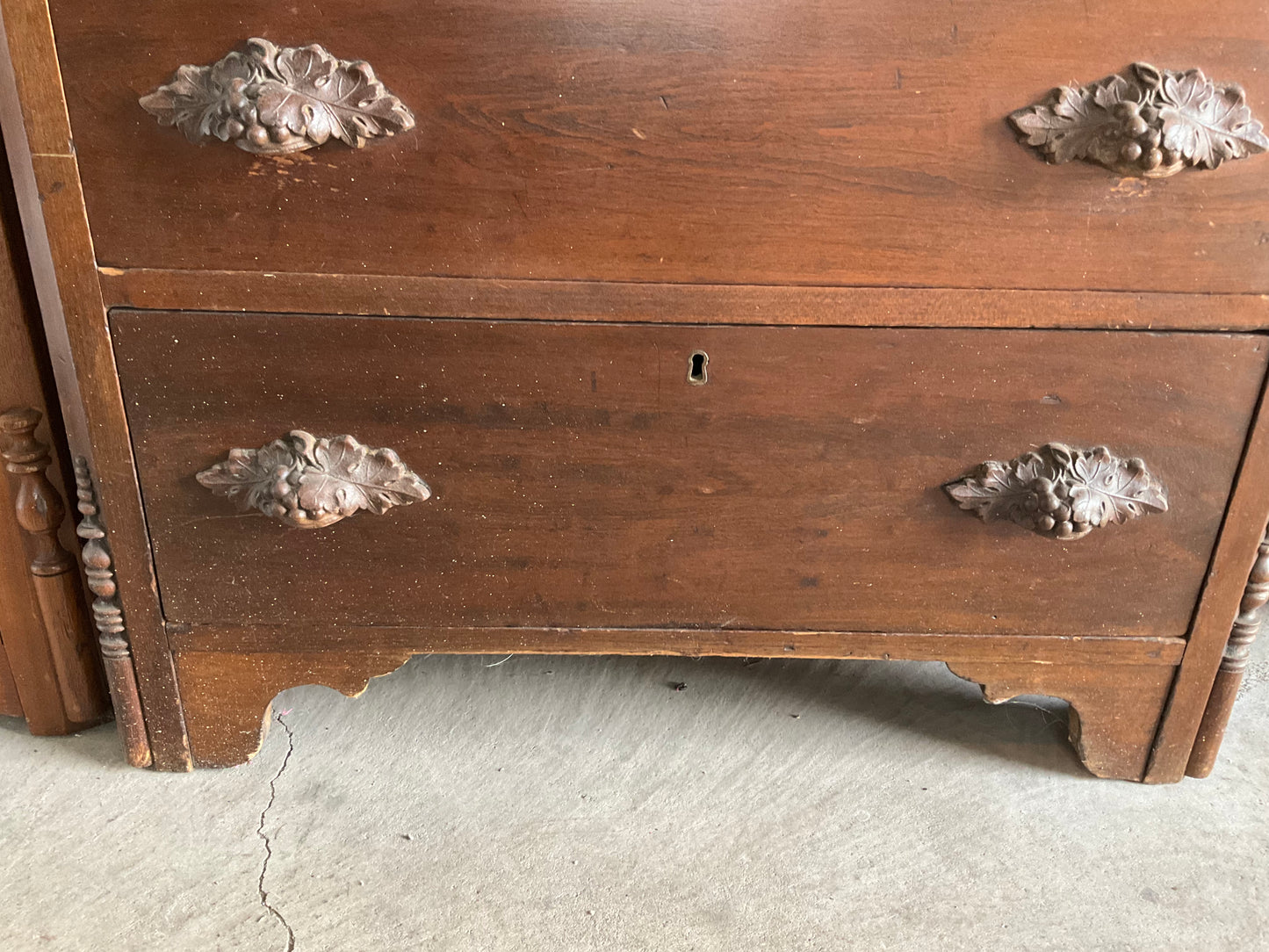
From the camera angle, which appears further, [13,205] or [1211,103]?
[13,205]

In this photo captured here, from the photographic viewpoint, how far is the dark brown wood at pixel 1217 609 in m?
0.85

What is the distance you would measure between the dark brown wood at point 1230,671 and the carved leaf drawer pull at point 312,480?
2.71ft

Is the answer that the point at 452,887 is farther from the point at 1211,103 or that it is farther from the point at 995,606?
the point at 1211,103

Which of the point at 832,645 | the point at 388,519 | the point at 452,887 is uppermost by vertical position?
the point at 388,519

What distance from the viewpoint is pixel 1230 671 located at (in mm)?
936

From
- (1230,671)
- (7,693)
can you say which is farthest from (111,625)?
(1230,671)

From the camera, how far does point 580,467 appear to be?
2.82 feet

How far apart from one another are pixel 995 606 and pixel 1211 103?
48 centimetres

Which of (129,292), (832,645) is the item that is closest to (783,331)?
(832,645)

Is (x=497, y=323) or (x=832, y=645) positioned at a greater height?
(x=497, y=323)

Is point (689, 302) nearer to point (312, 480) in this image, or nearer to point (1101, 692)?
point (312, 480)

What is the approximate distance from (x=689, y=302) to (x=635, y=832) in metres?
0.53

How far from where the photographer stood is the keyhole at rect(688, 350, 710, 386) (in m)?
0.81

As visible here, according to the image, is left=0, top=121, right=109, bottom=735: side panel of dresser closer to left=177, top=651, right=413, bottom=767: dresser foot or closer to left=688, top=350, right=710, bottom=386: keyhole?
left=177, top=651, right=413, bottom=767: dresser foot
